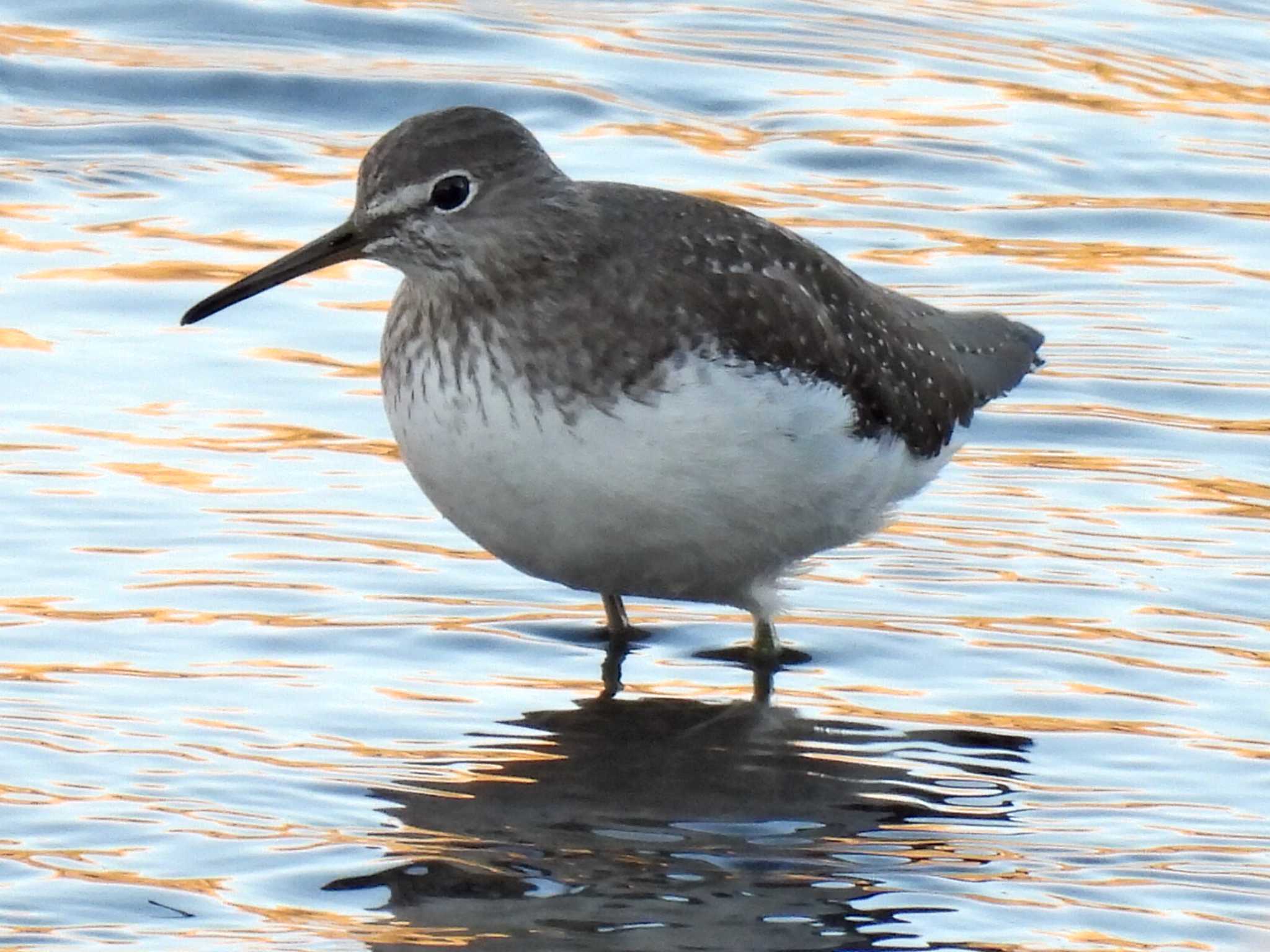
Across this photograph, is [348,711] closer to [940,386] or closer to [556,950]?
[556,950]

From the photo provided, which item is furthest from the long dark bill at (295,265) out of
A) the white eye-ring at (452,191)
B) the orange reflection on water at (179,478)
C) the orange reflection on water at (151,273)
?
the orange reflection on water at (151,273)

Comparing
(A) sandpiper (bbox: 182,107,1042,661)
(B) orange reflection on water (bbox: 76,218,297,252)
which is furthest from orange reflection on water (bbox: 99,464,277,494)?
(B) orange reflection on water (bbox: 76,218,297,252)

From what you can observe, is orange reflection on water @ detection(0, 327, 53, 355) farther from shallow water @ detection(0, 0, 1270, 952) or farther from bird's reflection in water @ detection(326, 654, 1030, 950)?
bird's reflection in water @ detection(326, 654, 1030, 950)

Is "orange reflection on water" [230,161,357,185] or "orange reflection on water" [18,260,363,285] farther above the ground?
"orange reflection on water" [230,161,357,185]

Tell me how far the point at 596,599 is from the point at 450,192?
1954 millimetres

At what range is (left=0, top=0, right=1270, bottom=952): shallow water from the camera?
6.73m

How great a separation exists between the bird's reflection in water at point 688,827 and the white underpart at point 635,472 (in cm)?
57

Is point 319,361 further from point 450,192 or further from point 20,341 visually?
point 450,192

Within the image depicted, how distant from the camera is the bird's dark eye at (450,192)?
8.00m

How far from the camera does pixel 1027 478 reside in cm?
1007

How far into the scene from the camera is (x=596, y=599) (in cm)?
932

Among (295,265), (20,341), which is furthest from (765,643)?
(20,341)

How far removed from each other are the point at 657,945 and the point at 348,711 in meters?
1.93

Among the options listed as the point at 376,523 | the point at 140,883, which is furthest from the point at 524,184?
the point at 140,883
